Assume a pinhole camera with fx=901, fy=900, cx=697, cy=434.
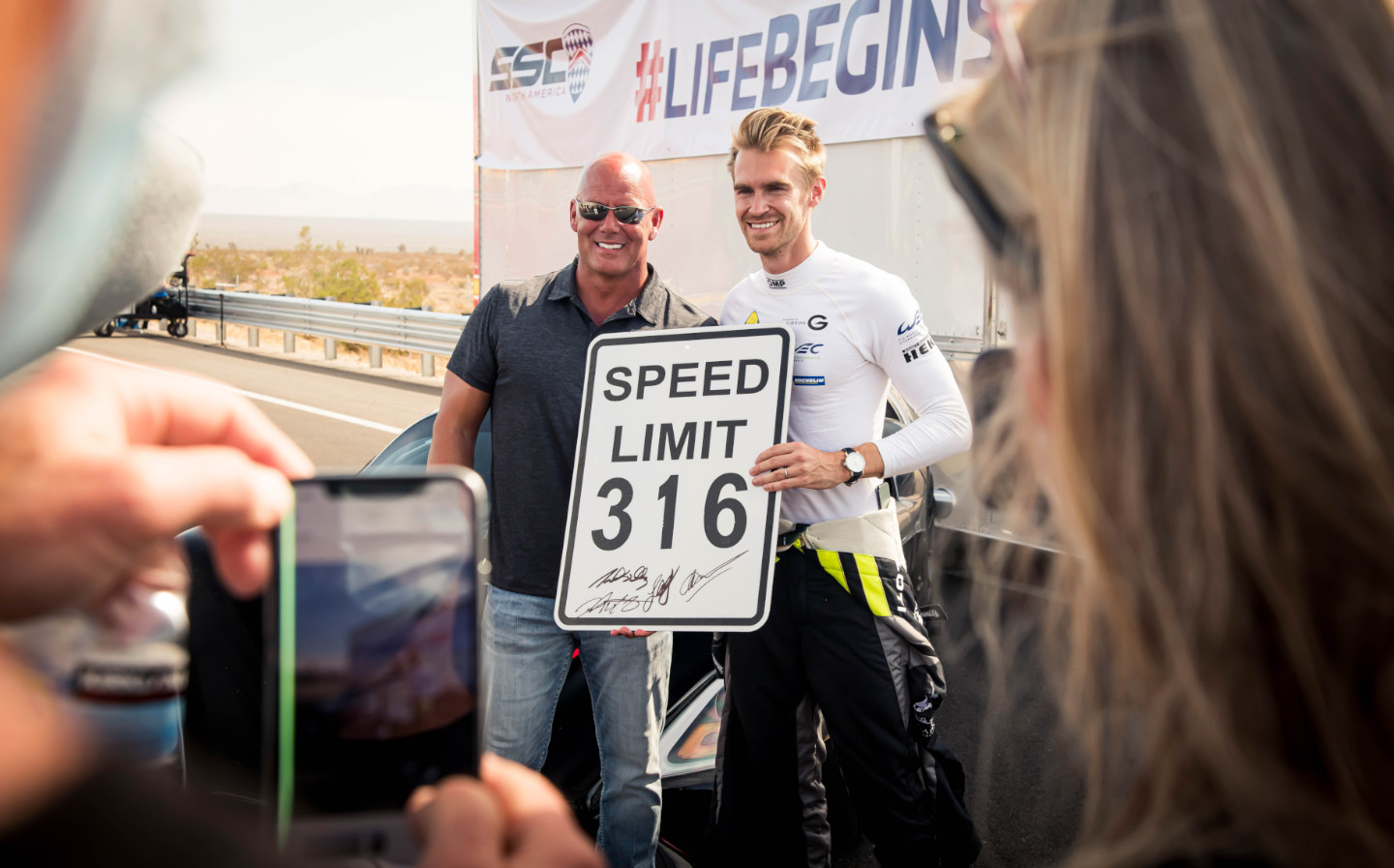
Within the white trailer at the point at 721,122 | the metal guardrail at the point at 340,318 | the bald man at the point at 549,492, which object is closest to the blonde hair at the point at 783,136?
the bald man at the point at 549,492

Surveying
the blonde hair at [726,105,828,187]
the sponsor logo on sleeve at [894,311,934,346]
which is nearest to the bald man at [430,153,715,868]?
the blonde hair at [726,105,828,187]

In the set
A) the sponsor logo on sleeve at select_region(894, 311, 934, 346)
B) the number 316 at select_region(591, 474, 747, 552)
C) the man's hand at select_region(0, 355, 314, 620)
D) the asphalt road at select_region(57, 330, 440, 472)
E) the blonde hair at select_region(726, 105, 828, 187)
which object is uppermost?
the blonde hair at select_region(726, 105, 828, 187)

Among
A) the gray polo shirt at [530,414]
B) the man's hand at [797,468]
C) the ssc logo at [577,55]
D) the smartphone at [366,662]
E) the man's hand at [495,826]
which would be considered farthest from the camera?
the ssc logo at [577,55]

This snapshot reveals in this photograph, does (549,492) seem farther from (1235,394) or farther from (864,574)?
(1235,394)

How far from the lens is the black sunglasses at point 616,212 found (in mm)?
Result: 3127

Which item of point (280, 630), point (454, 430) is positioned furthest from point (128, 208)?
point (454, 430)

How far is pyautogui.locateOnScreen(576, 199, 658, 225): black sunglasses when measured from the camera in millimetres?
3127

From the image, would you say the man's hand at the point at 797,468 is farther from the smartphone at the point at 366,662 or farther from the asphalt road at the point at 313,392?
the asphalt road at the point at 313,392

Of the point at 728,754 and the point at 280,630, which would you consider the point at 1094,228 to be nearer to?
the point at 280,630

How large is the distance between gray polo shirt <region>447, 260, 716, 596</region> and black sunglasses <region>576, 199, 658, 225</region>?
31cm

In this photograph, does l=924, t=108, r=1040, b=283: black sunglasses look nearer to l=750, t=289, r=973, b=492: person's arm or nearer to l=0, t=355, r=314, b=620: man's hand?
l=0, t=355, r=314, b=620: man's hand

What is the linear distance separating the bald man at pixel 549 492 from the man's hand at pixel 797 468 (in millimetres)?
640

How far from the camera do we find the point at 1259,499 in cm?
69
